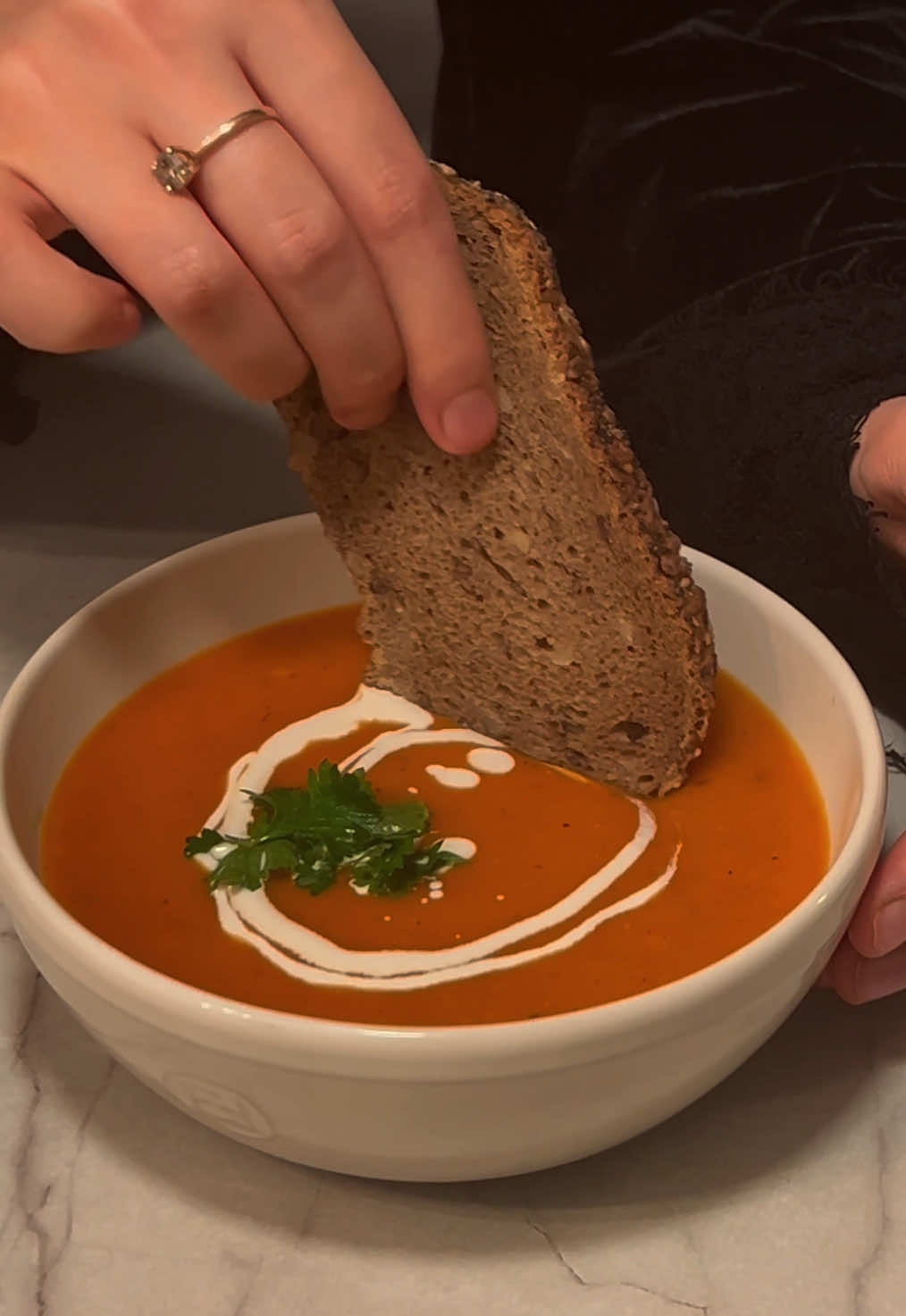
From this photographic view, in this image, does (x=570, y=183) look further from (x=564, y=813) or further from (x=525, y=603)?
(x=564, y=813)

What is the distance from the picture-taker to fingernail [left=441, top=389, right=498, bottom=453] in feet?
3.51

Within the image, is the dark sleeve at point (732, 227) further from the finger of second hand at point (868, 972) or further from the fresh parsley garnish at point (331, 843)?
the fresh parsley garnish at point (331, 843)

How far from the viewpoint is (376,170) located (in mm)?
1010

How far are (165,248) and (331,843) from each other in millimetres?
420

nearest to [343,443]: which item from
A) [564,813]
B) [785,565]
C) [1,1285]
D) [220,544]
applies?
[220,544]

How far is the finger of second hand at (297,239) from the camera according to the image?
989 millimetres

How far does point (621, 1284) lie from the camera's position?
903mm

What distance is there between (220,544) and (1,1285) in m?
0.64

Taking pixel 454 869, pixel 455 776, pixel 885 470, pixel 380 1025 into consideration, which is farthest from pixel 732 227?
pixel 380 1025

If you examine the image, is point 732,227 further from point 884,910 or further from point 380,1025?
point 380,1025

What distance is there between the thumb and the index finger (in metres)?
0.45

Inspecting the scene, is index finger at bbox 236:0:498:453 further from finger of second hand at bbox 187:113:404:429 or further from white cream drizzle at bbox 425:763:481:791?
white cream drizzle at bbox 425:763:481:791

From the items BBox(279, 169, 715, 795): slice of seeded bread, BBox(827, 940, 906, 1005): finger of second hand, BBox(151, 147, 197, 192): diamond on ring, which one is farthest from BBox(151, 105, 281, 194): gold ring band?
BBox(827, 940, 906, 1005): finger of second hand

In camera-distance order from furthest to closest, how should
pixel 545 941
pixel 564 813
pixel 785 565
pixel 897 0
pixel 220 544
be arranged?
pixel 897 0 < pixel 785 565 < pixel 220 544 < pixel 564 813 < pixel 545 941
